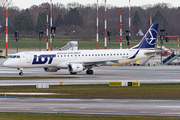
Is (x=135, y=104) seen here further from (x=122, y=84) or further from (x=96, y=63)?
(x=96, y=63)

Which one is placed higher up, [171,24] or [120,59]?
[171,24]

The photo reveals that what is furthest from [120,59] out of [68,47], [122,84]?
[68,47]

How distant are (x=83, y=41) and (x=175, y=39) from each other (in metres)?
45.4

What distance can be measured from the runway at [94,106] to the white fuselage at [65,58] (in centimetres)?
2189

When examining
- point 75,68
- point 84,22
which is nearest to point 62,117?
point 75,68

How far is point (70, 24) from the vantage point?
186625 millimetres

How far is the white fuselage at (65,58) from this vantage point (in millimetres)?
45250

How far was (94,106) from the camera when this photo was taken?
68.1ft

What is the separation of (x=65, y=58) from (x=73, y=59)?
119 cm

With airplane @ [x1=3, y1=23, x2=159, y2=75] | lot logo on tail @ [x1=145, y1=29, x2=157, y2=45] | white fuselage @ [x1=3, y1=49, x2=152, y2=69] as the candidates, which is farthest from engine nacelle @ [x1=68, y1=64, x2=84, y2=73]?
lot logo on tail @ [x1=145, y1=29, x2=157, y2=45]

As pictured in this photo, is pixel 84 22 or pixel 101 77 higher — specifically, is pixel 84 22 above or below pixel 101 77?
above

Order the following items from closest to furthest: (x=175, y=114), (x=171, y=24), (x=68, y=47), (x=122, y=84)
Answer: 1. (x=175, y=114)
2. (x=122, y=84)
3. (x=68, y=47)
4. (x=171, y=24)

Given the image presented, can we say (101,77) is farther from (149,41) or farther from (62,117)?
(62,117)

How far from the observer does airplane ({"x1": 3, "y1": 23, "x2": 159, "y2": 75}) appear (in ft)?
149
